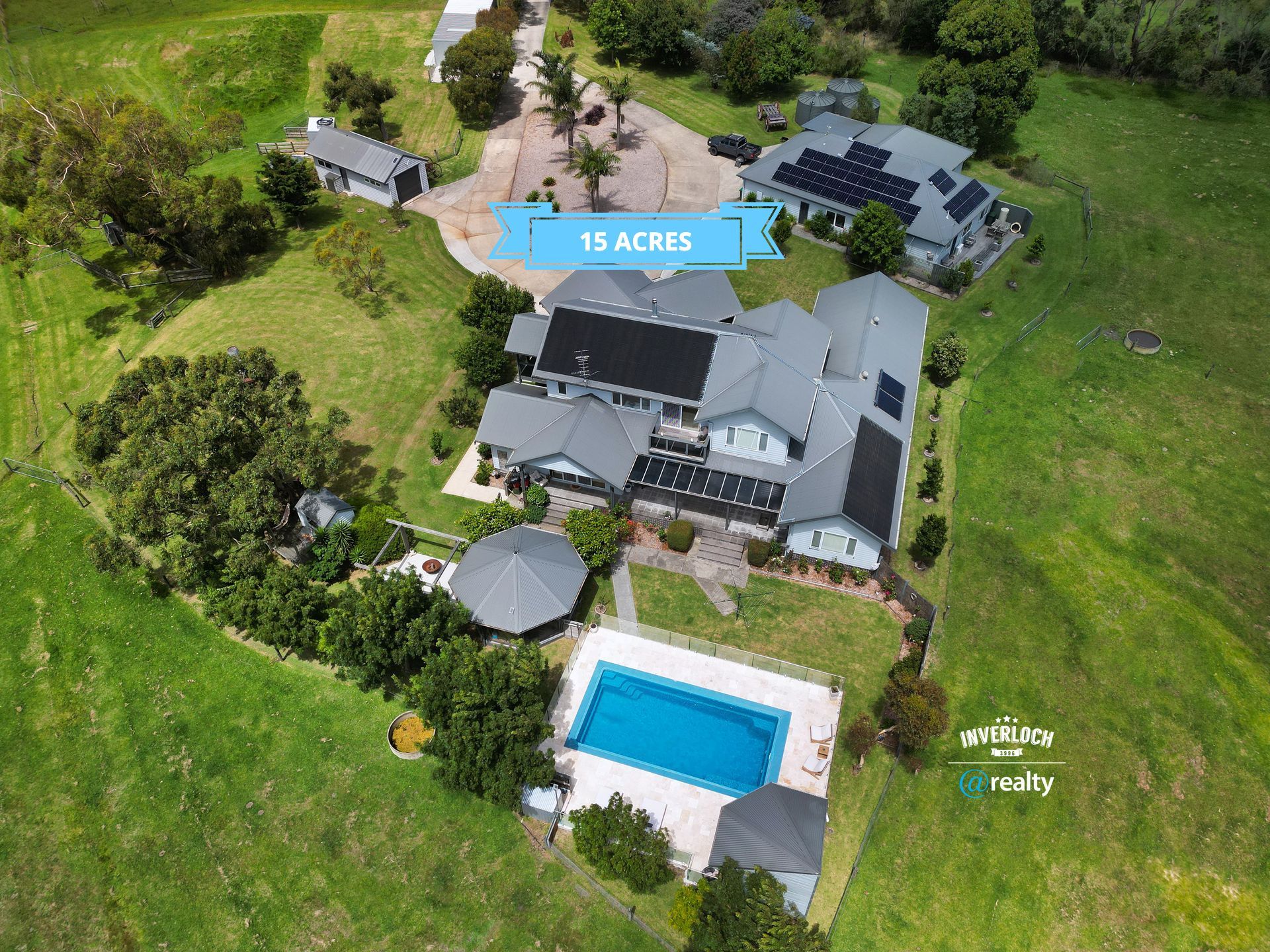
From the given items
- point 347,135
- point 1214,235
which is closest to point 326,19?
point 347,135

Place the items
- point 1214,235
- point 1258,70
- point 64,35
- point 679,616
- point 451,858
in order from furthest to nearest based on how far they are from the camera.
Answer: point 64,35, point 1258,70, point 1214,235, point 679,616, point 451,858


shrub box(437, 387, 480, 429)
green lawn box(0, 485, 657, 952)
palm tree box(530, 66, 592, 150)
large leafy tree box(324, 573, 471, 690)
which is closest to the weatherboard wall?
large leafy tree box(324, 573, 471, 690)

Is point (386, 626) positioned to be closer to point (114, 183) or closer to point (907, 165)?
point (114, 183)

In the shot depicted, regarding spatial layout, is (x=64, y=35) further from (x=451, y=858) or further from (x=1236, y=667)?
(x=1236, y=667)

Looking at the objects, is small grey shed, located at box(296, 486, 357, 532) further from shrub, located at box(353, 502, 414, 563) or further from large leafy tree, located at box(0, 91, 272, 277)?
large leafy tree, located at box(0, 91, 272, 277)

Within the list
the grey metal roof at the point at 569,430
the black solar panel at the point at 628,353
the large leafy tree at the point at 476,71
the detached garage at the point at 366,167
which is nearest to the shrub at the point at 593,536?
the grey metal roof at the point at 569,430

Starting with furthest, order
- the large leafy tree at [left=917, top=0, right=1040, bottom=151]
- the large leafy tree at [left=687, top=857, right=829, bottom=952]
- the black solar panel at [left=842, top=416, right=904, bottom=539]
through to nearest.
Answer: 1. the large leafy tree at [left=917, top=0, right=1040, bottom=151]
2. the black solar panel at [left=842, top=416, right=904, bottom=539]
3. the large leafy tree at [left=687, top=857, right=829, bottom=952]
